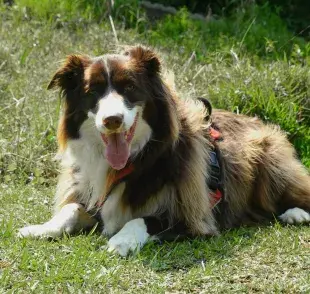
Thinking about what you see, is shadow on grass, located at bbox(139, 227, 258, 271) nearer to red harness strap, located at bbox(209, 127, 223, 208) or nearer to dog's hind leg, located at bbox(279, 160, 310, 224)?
red harness strap, located at bbox(209, 127, 223, 208)

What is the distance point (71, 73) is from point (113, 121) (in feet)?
2.05

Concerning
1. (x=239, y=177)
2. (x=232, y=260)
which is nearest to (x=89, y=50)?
(x=239, y=177)

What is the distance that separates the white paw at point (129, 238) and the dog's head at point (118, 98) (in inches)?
14.9

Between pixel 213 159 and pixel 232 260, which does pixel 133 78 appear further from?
pixel 232 260

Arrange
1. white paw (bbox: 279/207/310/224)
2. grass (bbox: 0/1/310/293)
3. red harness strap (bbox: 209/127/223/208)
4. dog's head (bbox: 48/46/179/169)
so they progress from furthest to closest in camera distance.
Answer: white paw (bbox: 279/207/310/224) < red harness strap (bbox: 209/127/223/208) < dog's head (bbox: 48/46/179/169) < grass (bbox: 0/1/310/293)

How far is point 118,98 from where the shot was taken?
4652 millimetres

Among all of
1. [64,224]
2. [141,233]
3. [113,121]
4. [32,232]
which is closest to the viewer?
[113,121]

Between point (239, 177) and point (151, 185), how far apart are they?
792 mm

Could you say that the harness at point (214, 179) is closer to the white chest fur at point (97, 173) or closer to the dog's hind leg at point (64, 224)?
the white chest fur at point (97, 173)

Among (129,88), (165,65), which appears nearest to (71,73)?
(129,88)

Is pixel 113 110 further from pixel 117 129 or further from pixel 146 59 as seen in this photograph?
pixel 146 59

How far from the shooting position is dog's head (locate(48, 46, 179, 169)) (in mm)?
4688

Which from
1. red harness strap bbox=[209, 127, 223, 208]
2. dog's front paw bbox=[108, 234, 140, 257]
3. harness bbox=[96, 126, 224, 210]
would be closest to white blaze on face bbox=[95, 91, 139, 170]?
harness bbox=[96, 126, 224, 210]

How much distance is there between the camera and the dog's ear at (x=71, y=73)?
4.91 meters
